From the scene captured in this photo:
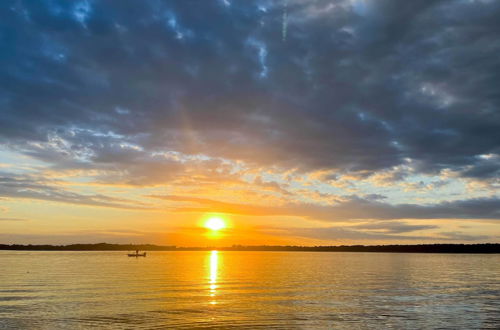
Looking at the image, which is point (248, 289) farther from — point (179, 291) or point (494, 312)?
point (494, 312)

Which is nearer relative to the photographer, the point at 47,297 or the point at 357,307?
the point at 357,307

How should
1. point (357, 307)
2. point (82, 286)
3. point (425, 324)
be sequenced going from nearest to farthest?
point (425, 324) < point (357, 307) < point (82, 286)

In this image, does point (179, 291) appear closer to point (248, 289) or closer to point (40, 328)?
point (248, 289)

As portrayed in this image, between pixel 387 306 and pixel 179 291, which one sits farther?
pixel 179 291

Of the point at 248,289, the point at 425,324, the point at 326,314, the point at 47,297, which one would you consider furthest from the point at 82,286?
the point at 425,324

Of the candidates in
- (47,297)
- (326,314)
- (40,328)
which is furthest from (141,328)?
(47,297)

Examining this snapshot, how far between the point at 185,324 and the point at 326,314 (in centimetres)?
1393

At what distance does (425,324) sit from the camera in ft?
122

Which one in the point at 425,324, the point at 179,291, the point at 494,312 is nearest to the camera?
the point at 425,324

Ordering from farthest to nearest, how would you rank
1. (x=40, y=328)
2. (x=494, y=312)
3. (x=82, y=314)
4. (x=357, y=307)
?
(x=357, y=307)
(x=494, y=312)
(x=82, y=314)
(x=40, y=328)

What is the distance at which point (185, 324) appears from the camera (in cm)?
3584

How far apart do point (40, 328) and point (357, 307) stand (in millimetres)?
29844

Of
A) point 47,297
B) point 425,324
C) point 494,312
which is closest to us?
point 425,324

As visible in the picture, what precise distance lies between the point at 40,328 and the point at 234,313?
53.7ft
